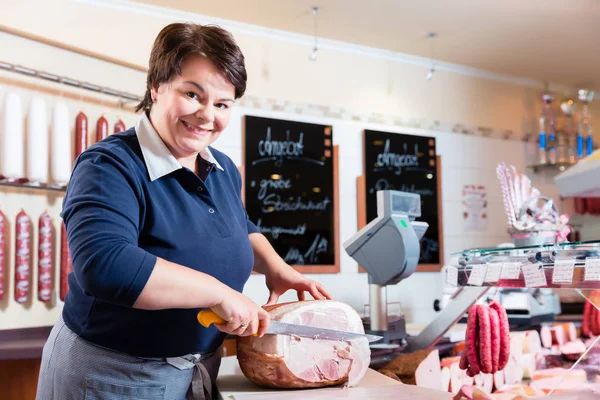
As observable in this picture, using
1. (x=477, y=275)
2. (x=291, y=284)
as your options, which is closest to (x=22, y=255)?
(x=291, y=284)

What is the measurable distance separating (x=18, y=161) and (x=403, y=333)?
6.51 feet

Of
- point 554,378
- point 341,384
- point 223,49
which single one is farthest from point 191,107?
point 554,378

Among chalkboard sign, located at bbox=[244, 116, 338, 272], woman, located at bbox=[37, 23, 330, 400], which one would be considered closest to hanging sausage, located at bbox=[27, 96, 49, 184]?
chalkboard sign, located at bbox=[244, 116, 338, 272]

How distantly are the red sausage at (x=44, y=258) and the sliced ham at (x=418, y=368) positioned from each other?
1798 millimetres

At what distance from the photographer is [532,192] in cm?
234

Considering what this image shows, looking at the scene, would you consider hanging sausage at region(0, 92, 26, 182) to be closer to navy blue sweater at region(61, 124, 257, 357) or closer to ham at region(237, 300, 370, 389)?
navy blue sweater at region(61, 124, 257, 357)

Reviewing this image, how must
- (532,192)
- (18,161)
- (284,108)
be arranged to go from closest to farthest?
(532,192) → (18,161) → (284,108)

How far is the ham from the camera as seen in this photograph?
1.38 m

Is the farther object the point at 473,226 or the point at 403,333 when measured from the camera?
the point at 473,226

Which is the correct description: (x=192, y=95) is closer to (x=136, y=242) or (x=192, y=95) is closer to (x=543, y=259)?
(x=136, y=242)

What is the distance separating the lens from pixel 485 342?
166 centimetres

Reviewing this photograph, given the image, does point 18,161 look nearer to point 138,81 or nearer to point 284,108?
point 138,81

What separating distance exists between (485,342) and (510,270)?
0.23 m

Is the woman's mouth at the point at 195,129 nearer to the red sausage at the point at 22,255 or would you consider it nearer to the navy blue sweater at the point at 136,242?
the navy blue sweater at the point at 136,242
